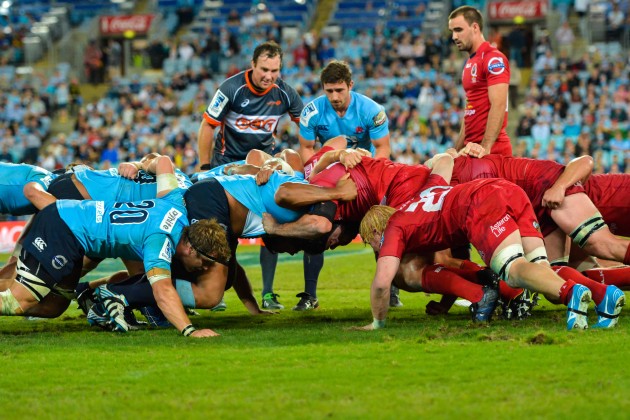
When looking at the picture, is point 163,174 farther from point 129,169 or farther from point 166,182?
point 129,169

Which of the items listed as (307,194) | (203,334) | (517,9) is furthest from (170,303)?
(517,9)

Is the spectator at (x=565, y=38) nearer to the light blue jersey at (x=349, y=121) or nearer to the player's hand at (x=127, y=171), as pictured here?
the light blue jersey at (x=349, y=121)

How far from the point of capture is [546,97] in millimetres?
24734

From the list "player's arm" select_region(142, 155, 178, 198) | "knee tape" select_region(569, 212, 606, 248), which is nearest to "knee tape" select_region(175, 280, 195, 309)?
"player's arm" select_region(142, 155, 178, 198)

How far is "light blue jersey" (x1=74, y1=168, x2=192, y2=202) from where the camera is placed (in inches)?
361

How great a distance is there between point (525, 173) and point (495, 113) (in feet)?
3.15

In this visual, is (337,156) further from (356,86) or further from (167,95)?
(167,95)

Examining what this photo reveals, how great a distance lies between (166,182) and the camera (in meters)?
8.73

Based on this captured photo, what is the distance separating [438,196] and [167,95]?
22891 mm

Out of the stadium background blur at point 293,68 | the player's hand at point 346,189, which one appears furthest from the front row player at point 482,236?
the stadium background blur at point 293,68

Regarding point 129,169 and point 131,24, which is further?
point 131,24

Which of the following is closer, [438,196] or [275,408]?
[275,408]

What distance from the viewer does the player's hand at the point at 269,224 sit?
8.21 m

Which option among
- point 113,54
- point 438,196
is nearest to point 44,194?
point 438,196
